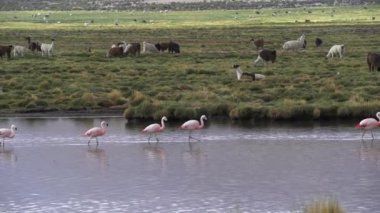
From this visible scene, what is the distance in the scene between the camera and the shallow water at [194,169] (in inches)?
620

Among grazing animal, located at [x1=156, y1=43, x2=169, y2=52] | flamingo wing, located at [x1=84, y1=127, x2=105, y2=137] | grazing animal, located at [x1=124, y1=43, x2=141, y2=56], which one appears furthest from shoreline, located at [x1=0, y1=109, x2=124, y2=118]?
grazing animal, located at [x1=156, y1=43, x2=169, y2=52]

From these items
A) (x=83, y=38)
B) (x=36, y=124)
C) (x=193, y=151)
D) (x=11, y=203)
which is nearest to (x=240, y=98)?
(x=36, y=124)

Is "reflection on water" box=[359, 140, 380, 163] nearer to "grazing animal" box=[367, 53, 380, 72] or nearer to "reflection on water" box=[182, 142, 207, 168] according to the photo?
"reflection on water" box=[182, 142, 207, 168]

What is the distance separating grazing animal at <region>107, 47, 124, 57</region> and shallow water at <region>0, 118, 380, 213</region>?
22919 mm

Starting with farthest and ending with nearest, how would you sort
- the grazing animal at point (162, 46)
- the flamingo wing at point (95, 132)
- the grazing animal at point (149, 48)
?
the grazing animal at point (162, 46), the grazing animal at point (149, 48), the flamingo wing at point (95, 132)

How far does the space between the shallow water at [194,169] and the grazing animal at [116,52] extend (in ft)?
75.2

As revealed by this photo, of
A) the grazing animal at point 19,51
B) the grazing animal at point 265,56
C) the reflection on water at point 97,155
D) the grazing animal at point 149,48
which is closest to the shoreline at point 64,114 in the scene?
the reflection on water at point 97,155

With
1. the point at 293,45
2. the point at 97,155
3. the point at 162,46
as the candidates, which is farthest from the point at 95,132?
the point at 293,45

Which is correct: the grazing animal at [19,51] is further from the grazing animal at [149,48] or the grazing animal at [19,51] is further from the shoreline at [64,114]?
the shoreline at [64,114]

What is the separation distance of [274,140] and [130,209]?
8447 mm

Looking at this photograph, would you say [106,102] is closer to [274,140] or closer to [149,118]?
[149,118]

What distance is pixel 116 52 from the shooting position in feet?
163

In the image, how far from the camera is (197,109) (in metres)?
27.9

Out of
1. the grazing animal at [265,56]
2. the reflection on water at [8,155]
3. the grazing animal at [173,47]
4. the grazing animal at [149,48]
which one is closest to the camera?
the reflection on water at [8,155]
